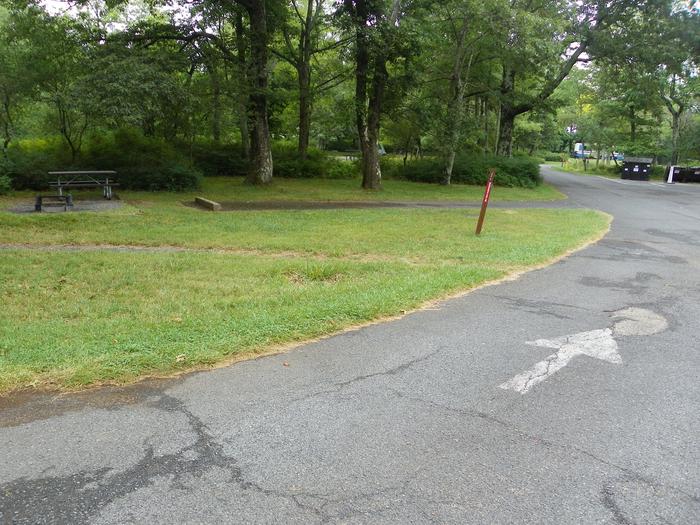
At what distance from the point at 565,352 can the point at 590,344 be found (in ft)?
1.31

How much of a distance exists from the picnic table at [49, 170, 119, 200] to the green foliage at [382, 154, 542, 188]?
13974 millimetres

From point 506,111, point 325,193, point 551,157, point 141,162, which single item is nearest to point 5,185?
point 141,162

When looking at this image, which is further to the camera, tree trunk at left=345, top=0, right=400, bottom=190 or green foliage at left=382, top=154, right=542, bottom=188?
green foliage at left=382, top=154, right=542, bottom=188

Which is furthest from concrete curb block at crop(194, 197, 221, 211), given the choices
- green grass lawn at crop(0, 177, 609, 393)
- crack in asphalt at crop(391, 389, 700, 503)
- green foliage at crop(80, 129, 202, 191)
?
crack in asphalt at crop(391, 389, 700, 503)

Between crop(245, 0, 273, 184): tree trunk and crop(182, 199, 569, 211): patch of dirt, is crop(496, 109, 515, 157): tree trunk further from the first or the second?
crop(245, 0, 273, 184): tree trunk

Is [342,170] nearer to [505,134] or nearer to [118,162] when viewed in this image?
[505,134]

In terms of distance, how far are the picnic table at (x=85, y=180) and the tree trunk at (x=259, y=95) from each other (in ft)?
16.6

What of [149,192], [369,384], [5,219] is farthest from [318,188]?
[369,384]

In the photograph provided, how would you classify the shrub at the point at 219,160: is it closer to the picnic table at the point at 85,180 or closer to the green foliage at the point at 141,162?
the green foliage at the point at 141,162

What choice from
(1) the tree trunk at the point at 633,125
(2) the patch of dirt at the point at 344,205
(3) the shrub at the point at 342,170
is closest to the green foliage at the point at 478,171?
(3) the shrub at the point at 342,170

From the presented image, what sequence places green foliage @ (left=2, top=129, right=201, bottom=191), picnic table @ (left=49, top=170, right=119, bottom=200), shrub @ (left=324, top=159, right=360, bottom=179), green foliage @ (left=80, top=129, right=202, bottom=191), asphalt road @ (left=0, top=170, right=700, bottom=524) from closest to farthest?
asphalt road @ (left=0, top=170, right=700, bottom=524) < picnic table @ (left=49, top=170, right=119, bottom=200) < green foliage @ (left=2, top=129, right=201, bottom=191) < green foliage @ (left=80, top=129, right=202, bottom=191) < shrub @ (left=324, top=159, right=360, bottom=179)

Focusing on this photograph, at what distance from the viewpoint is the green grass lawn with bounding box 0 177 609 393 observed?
4.48m

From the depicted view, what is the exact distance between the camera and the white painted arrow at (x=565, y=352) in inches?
161

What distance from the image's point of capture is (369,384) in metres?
3.99
